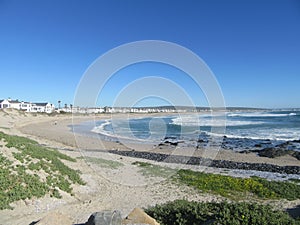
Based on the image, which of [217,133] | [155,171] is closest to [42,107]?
[217,133]

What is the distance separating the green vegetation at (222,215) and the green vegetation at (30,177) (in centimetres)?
483

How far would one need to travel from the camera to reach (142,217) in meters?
5.76

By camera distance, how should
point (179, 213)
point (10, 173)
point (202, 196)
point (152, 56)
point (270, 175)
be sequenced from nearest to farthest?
point (179, 213), point (10, 173), point (202, 196), point (152, 56), point (270, 175)

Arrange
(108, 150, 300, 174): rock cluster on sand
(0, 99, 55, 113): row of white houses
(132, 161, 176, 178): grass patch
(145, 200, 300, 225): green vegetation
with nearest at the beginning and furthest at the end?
(145, 200, 300, 225): green vegetation, (132, 161, 176, 178): grass patch, (108, 150, 300, 174): rock cluster on sand, (0, 99, 55, 113): row of white houses

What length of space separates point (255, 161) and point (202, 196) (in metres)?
12.0

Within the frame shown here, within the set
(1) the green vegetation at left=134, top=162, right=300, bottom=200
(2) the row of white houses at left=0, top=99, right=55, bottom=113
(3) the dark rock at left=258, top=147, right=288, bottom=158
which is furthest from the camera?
(2) the row of white houses at left=0, top=99, right=55, bottom=113

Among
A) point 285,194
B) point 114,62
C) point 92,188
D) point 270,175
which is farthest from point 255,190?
point 114,62

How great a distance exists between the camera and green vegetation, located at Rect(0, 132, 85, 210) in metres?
8.83

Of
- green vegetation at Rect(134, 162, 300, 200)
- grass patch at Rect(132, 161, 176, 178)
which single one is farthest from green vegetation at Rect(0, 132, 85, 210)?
green vegetation at Rect(134, 162, 300, 200)

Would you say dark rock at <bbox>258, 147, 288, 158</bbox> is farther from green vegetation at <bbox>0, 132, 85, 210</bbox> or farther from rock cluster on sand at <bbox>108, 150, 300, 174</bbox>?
green vegetation at <bbox>0, 132, 85, 210</bbox>

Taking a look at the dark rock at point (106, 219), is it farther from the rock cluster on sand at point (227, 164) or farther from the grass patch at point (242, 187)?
the rock cluster on sand at point (227, 164)

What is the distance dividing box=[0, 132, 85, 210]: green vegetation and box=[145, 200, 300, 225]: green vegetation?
4.83 m

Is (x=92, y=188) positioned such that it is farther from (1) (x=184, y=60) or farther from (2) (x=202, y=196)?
(1) (x=184, y=60)

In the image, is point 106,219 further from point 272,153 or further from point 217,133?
point 217,133
